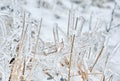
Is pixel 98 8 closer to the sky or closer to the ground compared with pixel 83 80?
closer to the ground

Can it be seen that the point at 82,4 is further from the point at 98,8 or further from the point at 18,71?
the point at 18,71

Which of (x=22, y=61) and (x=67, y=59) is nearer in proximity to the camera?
(x=22, y=61)

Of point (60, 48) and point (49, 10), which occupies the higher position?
point (60, 48)

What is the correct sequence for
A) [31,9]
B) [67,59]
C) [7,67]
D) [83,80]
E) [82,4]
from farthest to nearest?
[82,4], [31,9], [67,59], [83,80], [7,67]

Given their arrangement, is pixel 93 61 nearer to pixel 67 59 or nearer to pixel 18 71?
pixel 67 59

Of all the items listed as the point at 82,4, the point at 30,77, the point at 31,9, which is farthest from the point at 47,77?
the point at 82,4

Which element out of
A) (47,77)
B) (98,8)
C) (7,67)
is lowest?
(98,8)

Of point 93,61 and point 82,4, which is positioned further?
point 82,4

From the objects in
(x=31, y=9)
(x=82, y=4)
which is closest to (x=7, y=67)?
(x=31, y=9)

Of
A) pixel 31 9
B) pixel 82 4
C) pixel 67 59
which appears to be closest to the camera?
pixel 67 59
